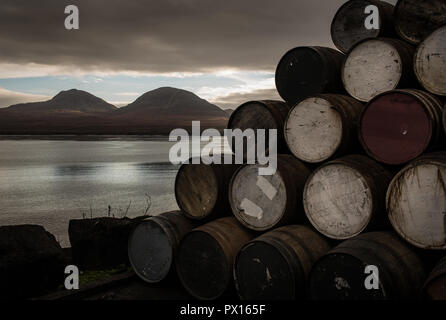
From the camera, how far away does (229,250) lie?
14.4ft

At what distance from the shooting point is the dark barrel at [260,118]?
4859mm

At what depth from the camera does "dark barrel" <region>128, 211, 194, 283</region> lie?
4848 mm

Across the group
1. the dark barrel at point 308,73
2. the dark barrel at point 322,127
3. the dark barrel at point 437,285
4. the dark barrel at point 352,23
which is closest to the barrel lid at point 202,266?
the dark barrel at point 322,127

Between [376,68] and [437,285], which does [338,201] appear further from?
[376,68]

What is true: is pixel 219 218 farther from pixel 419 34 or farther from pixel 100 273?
pixel 419 34

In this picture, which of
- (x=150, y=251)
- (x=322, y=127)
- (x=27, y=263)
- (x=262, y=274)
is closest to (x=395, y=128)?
(x=322, y=127)

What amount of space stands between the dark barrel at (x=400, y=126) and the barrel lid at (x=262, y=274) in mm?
1306

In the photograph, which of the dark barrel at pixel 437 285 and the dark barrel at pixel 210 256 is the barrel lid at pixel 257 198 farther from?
the dark barrel at pixel 437 285

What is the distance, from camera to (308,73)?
202 inches

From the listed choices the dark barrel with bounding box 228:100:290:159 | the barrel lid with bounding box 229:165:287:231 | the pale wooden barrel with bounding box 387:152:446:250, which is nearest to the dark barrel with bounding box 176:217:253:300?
the barrel lid with bounding box 229:165:287:231

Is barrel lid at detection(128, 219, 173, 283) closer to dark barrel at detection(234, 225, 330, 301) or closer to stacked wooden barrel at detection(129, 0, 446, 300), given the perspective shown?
stacked wooden barrel at detection(129, 0, 446, 300)

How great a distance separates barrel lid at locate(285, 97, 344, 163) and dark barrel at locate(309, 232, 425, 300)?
989mm

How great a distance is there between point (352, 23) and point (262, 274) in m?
3.39

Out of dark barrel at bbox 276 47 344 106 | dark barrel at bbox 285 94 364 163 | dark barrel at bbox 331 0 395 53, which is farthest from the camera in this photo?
dark barrel at bbox 331 0 395 53
